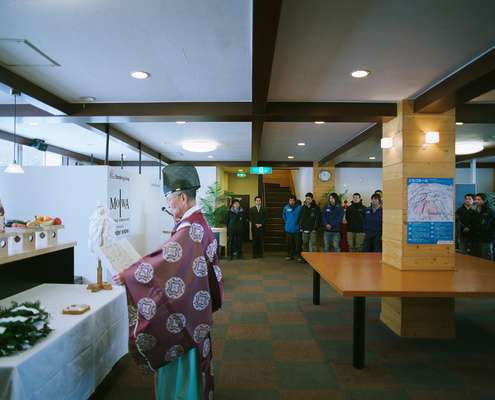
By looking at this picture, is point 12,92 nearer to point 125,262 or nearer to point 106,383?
point 125,262

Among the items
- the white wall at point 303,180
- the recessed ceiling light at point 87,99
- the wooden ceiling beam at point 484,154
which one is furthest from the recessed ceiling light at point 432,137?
the white wall at point 303,180

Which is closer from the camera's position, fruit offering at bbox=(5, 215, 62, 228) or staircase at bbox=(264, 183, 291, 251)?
fruit offering at bbox=(5, 215, 62, 228)

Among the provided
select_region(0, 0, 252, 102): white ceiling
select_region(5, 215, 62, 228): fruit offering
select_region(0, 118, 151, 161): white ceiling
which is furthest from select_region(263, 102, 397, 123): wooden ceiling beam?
select_region(0, 118, 151, 161): white ceiling

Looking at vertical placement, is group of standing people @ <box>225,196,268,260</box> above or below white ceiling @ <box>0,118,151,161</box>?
below

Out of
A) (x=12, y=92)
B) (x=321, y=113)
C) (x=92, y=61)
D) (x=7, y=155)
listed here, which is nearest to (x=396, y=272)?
(x=321, y=113)

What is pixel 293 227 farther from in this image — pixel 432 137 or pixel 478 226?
pixel 432 137

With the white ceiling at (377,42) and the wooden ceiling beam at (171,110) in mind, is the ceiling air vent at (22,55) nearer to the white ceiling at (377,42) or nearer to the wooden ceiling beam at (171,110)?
the wooden ceiling beam at (171,110)

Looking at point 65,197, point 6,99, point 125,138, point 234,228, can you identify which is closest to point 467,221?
point 234,228

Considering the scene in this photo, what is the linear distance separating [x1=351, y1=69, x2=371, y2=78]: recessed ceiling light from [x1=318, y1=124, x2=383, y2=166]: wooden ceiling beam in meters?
1.77

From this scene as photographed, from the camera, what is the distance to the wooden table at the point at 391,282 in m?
2.45

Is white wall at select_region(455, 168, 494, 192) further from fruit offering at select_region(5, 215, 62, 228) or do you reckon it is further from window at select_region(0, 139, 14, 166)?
window at select_region(0, 139, 14, 166)

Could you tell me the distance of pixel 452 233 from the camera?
11.0 ft

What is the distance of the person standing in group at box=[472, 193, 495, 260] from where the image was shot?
224 inches

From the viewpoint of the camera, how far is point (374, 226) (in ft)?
21.2
